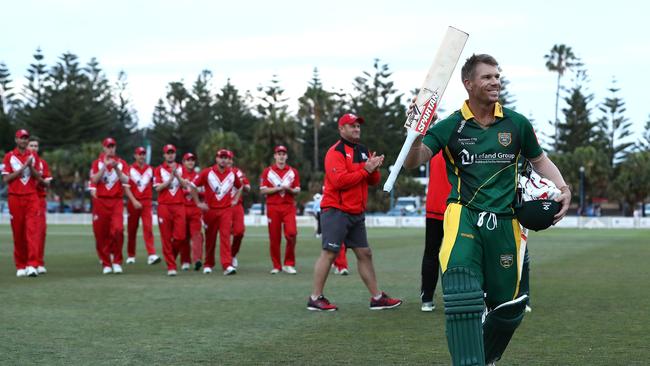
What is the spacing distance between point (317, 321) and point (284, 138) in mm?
77169

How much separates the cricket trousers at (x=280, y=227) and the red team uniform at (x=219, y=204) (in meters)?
0.70

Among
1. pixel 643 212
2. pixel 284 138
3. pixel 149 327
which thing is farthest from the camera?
pixel 284 138

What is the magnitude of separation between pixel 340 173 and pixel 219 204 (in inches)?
222

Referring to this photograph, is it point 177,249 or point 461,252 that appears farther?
point 177,249

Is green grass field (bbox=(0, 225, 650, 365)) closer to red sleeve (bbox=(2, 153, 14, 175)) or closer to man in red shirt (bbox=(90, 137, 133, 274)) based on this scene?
man in red shirt (bbox=(90, 137, 133, 274))

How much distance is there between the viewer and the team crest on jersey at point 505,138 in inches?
237

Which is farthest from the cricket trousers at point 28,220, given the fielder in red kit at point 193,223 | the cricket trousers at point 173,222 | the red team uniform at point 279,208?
the red team uniform at point 279,208

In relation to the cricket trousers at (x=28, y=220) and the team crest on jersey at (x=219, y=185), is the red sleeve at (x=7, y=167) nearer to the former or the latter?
the cricket trousers at (x=28, y=220)

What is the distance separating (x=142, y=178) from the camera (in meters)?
18.8

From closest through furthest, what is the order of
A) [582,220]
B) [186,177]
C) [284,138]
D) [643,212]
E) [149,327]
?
[149,327], [186,177], [582,220], [643,212], [284,138]

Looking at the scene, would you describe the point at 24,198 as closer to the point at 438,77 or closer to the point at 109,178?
the point at 109,178

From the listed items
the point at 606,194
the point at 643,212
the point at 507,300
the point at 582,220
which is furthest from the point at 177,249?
the point at 606,194

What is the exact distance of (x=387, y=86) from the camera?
99938mm

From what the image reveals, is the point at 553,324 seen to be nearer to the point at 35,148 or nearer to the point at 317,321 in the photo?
the point at 317,321
